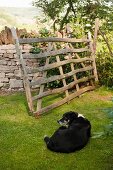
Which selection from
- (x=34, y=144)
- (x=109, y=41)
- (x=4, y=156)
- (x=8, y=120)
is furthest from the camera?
(x=109, y=41)

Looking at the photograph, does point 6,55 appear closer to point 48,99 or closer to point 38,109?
point 48,99

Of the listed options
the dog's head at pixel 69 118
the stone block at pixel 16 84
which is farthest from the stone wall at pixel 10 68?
the dog's head at pixel 69 118

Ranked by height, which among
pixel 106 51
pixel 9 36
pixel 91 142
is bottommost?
pixel 91 142

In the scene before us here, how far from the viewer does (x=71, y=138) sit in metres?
6.12

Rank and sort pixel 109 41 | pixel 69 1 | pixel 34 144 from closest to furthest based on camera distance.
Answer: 1. pixel 34 144
2. pixel 109 41
3. pixel 69 1

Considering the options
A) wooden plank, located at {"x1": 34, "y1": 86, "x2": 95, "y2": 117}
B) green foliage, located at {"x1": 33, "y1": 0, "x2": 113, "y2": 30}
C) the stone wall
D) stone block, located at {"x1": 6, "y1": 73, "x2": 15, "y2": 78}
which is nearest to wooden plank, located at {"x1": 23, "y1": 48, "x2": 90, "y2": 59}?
wooden plank, located at {"x1": 34, "y1": 86, "x2": 95, "y2": 117}

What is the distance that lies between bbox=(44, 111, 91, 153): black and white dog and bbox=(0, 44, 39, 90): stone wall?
5.15m

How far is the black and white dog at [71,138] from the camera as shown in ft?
20.1

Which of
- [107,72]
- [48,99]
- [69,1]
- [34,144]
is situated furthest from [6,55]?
[69,1]

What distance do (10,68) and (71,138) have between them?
598 centimetres

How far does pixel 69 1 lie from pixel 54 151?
13.8 metres

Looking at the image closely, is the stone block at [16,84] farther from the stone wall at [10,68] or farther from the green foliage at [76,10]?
the green foliage at [76,10]

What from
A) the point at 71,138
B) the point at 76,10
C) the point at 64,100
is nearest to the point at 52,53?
the point at 64,100

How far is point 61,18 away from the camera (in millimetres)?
19875
